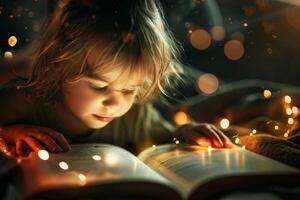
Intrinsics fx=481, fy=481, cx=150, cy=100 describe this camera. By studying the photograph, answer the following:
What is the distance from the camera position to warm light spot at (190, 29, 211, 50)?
1.50 meters

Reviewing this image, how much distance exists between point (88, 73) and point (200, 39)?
1.81 feet

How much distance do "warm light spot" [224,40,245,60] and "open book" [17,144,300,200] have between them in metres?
0.61

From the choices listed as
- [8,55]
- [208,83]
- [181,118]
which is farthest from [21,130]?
[208,83]

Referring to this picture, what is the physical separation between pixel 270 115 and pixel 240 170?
528 mm

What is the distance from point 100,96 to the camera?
1.11 meters

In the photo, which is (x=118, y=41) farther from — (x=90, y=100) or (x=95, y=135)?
(x=95, y=135)

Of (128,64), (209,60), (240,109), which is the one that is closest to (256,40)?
(209,60)

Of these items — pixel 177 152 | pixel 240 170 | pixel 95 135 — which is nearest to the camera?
pixel 240 170

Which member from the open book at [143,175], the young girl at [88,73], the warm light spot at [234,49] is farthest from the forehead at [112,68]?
the warm light spot at [234,49]

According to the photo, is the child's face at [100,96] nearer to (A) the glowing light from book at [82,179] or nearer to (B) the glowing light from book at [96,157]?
(B) the glowing light from book at [96,157]

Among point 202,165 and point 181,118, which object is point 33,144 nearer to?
point 202,165

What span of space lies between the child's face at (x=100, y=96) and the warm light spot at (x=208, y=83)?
36 centimetres

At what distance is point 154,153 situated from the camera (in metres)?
1.07

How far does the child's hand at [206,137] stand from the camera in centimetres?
111
